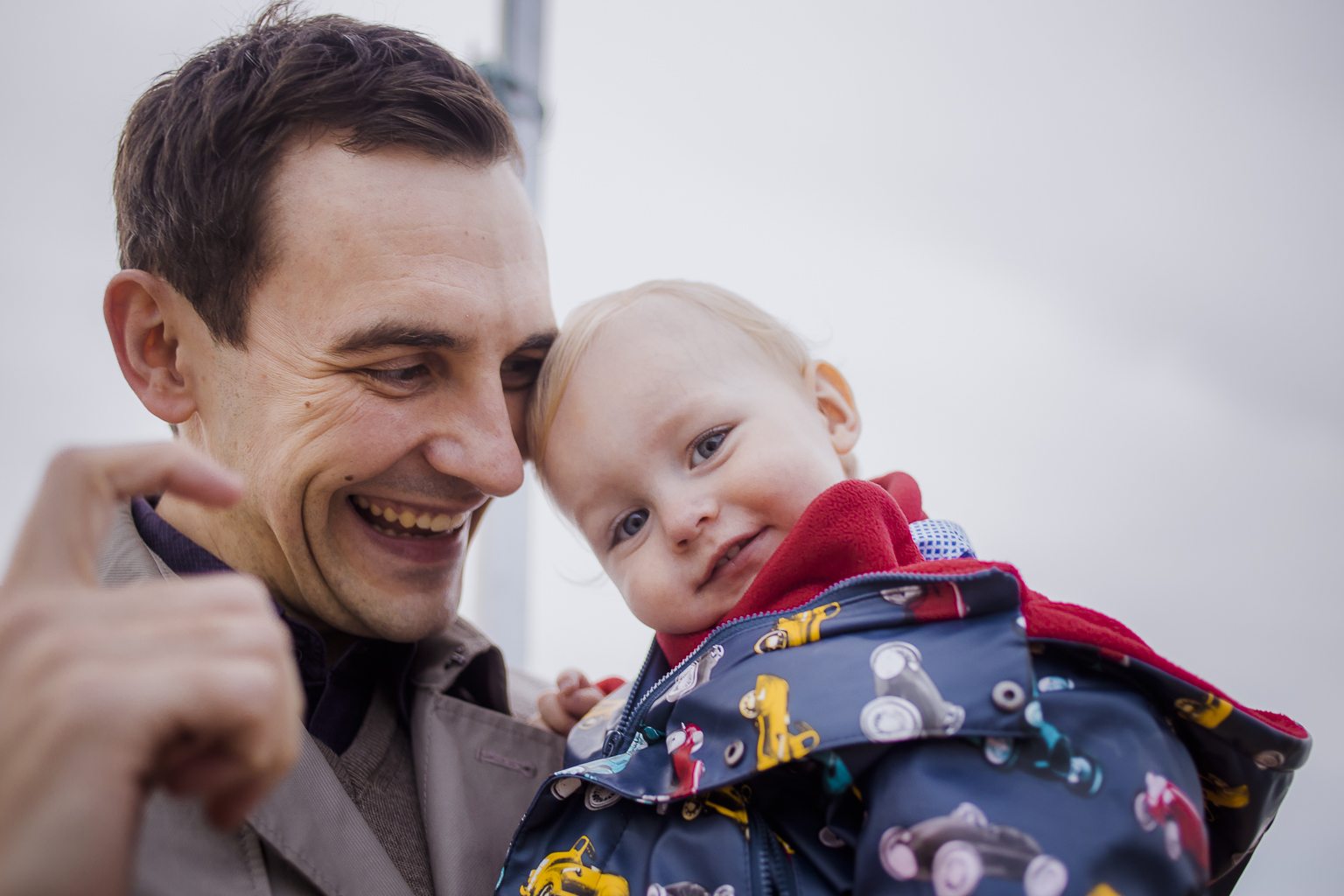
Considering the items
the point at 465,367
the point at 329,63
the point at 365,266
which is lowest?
the point at 465,367

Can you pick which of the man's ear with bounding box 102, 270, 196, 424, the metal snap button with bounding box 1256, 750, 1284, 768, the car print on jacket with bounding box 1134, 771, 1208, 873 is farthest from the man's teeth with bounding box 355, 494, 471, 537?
the metal snap button with bounding box 1256, 750, 1284, 768

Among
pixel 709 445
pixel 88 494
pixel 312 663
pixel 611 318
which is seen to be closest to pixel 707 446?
pixel 709 445

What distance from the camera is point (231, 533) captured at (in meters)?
1.45

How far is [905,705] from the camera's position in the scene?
83 centimetres

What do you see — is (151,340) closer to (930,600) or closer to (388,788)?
(388,788)

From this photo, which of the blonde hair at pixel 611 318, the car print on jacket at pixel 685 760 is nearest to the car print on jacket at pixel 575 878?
the car print on jacket at pixel 685 760

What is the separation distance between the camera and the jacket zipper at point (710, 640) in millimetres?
925

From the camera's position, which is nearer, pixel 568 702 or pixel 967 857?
pixel 967 857

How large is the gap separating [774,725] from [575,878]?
0.36m

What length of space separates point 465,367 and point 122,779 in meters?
0.91

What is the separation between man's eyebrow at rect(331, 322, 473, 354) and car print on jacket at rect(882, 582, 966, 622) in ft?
2.61

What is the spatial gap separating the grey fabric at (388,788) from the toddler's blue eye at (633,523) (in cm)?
56

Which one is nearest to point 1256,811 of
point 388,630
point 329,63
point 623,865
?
point 623,865

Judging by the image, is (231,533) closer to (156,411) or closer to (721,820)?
(156,411)
